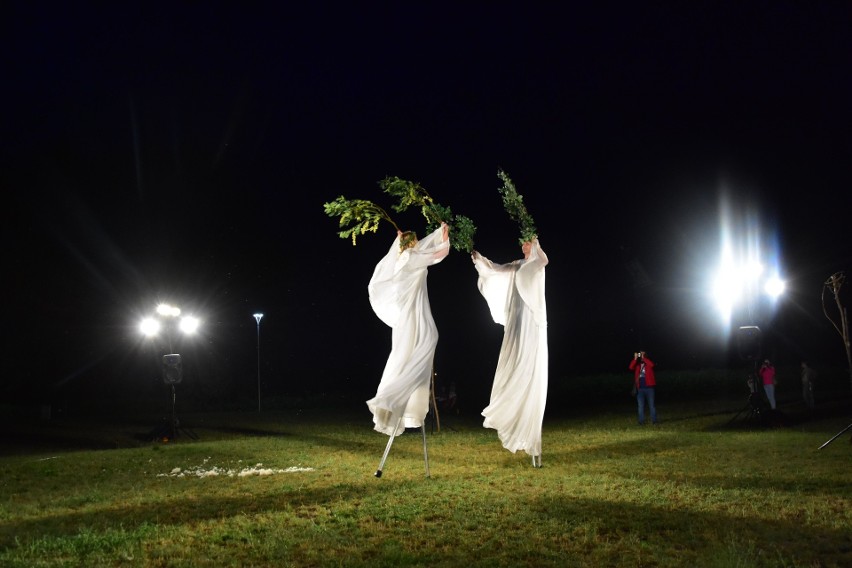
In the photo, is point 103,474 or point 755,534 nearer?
point 755,534

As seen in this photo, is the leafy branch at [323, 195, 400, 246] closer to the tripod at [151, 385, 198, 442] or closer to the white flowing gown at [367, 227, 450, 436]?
the white flowing gown at [367, 227, 450, 436]

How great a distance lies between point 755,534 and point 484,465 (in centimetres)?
560

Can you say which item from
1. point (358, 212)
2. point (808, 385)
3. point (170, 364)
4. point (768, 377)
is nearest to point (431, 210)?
point (358, 212)

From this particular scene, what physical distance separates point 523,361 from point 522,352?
0.47ft

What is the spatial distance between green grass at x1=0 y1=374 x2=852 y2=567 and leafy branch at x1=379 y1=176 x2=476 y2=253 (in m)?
3.62

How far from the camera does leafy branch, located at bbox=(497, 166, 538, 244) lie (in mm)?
11188

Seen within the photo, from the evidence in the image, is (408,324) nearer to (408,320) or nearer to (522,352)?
(408,320)

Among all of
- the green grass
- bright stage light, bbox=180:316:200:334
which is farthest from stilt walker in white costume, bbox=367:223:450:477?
bright stage light, bbox=180:316:200:334

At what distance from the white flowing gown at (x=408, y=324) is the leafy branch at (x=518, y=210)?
1.47 meters

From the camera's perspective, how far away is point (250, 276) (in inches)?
1451

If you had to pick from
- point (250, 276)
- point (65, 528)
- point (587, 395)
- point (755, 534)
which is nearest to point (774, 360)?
point (587, 395)

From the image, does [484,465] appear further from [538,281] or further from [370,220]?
[370,220]

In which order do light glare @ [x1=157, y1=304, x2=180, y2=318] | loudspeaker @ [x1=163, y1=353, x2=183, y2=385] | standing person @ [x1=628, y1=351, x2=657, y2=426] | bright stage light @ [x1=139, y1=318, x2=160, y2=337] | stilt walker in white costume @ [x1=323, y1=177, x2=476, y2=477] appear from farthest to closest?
bright stage light @ [x1=139, y1=318, x2=160, y2=337], light glare @ [x1=157, y1=304, x2=180, y2=318], standing person @ [x1=628, y1=351, x2=657, y2=426], loudspeaker @ [x1=163, y1=353, x2=183, y2=385], stilt walker in white costume @ [x1=323, y1=177, x2=476, y2=477]

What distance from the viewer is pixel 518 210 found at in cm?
1137
